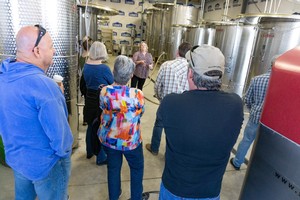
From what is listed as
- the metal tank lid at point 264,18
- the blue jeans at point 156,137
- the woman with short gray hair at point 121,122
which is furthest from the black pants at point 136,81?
the woman with short gray hair at point 121,122

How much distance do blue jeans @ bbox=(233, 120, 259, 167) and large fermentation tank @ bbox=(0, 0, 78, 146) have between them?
2170 mm

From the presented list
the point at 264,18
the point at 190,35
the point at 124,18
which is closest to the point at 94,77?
the point at 264,18

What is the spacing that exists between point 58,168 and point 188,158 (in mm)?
872

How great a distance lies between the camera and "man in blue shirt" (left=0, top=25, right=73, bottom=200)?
116 cm

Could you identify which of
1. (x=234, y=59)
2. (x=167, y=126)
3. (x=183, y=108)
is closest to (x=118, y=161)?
(x=167, y=126)

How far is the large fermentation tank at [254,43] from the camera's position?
4332 mm

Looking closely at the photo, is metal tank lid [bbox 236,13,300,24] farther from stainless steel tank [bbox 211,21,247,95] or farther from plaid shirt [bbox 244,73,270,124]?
plaid shirt [bbox 244,73,270,124]

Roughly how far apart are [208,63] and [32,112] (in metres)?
0.98

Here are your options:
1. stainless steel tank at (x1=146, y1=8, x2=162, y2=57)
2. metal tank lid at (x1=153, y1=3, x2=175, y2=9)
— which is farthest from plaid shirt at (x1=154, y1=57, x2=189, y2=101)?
stainless steel tank at (x1=146, y1=8, x2=162, y2=57)

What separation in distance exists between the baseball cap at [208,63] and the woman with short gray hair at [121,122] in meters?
0.74

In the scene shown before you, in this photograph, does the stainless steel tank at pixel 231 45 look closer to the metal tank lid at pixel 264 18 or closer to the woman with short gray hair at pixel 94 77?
the metal tank lid at pixel 264 18

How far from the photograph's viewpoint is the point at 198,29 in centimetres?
799

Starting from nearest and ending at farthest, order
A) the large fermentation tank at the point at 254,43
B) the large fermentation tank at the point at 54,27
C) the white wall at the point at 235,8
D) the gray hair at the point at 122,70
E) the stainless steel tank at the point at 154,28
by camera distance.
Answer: the gray hair at the point at 122,70 → the large fermentation tank at the point at 54,27 → the large fermentation tank at the point at 254,43 → the white wall at the point at 235,8 → the stainless steel tank at the point at 154,28

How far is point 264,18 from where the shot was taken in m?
4.72
